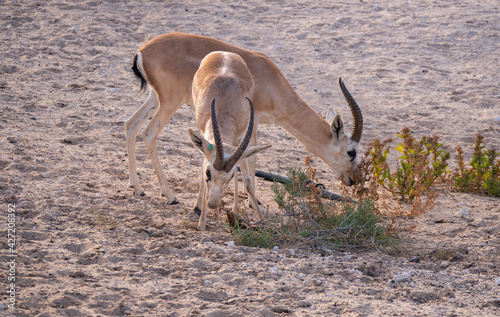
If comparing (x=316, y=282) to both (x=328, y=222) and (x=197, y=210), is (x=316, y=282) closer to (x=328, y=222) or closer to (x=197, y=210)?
(x=328, y=222)

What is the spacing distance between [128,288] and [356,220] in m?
2.47

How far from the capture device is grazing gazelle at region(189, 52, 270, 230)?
16.7ft

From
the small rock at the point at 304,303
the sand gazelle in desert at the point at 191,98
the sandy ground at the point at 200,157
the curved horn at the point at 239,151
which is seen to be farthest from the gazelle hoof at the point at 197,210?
the small rock at the point at 304,303

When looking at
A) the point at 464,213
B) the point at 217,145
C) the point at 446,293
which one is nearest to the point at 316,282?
the point at 446,293

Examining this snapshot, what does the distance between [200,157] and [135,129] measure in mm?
1140

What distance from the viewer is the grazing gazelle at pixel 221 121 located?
16.7 feet

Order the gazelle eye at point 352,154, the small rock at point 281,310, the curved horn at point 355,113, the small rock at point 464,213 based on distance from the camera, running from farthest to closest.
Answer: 1. the gazelle eye at point 352,154
2. the curved horn at point 355,113
3. the small rock at point 464,213
4. the small rock at point 281,310

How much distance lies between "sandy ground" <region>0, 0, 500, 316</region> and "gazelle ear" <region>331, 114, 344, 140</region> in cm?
86

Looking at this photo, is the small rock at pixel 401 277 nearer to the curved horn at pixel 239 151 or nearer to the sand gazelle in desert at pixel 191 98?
the curved horn at pixel 239 151

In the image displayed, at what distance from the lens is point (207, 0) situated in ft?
41.5

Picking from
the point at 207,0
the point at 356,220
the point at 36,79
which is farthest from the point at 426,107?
the point at 36,79

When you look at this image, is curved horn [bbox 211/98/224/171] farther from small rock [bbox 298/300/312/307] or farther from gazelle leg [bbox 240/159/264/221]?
small rock [bbox 298/300/312/307]

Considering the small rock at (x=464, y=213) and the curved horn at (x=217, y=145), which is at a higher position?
the curved horn at (x=217, y=145)

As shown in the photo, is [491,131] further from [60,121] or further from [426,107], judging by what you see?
[60,121]
